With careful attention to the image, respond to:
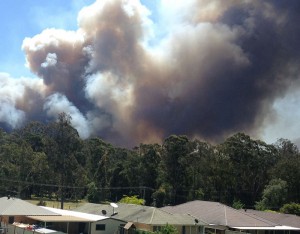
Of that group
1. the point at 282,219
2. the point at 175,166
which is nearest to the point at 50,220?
the point at 282,219

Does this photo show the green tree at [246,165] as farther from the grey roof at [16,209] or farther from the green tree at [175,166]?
the grey roof at [16,209]

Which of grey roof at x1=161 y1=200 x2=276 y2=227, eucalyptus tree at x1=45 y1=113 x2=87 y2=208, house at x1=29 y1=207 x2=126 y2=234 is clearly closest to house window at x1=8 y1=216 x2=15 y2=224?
house at x1=29 y1=207 x2=126 y2=234

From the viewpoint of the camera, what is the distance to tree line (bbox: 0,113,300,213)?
83250 mm

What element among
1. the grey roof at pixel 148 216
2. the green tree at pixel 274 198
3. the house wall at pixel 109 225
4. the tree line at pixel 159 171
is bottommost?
the house wall at pixel 109 225

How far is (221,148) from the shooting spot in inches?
3487

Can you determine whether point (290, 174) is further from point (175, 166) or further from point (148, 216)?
point (148, 216)

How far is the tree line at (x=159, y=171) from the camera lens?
273ft

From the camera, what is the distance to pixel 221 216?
4684cm

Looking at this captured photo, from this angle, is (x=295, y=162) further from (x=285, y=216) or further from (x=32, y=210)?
(x=32, y=210)

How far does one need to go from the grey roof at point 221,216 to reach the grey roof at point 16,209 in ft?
52.5

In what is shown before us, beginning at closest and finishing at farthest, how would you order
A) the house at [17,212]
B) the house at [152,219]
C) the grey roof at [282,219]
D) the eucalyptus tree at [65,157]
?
the house at [152,219] → the house at [17,212] → the grey roof at [282,219] → the eucalyptus tree at [65,157]

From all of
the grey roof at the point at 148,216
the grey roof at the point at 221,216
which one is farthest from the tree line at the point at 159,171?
the grey roof at the point at 148,216

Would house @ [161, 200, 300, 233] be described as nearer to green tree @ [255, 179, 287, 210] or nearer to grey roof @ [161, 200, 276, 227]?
grey roof @ [161, 200, 276, 227]

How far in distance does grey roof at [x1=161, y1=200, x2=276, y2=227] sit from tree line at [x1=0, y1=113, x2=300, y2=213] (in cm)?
2899
